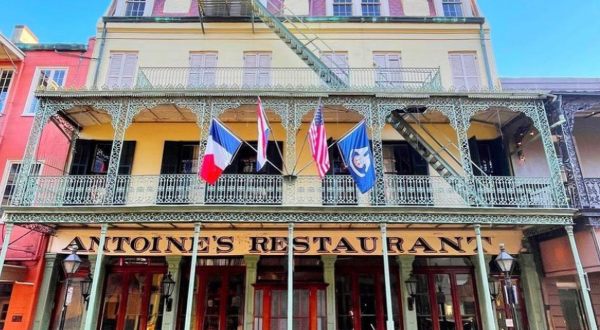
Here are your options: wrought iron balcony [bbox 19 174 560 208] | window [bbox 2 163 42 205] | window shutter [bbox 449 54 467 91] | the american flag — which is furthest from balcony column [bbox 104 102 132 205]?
window shutter [bbox 449 54 467 91]

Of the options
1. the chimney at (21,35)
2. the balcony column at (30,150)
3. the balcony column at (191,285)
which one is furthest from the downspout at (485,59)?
the chimney at (21,35)

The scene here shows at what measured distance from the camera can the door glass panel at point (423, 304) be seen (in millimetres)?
11617

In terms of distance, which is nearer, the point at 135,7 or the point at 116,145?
the point at 116,145

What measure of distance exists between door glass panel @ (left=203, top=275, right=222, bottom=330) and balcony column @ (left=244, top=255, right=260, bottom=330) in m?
1.05

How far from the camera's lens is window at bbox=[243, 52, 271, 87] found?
14281 millimetres

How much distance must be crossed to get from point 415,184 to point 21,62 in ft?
50.3

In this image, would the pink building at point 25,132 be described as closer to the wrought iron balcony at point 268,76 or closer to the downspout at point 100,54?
the downspout at point 100,54

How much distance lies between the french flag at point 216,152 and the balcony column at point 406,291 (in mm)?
6452

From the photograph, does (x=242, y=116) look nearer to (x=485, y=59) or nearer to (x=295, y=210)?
(x=295, y=210)

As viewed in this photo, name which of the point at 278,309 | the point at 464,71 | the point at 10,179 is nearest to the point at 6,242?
the point at 10,179

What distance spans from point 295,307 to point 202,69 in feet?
30.8

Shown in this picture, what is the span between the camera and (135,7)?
15.7 m

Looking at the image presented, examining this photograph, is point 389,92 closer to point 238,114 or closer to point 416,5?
point 238,114

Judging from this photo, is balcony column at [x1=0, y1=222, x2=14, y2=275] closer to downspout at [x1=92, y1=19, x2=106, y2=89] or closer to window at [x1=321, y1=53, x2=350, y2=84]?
downspout at [x1=92, y1=19, x2=106, y2=89]
